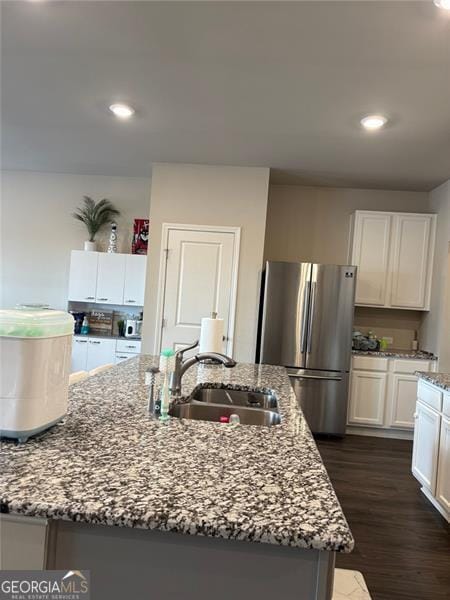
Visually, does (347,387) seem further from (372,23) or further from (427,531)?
(372,23)

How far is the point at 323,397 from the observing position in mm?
4125

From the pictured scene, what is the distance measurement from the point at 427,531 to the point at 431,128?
8.90 ft

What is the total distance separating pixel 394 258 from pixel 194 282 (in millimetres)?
2180

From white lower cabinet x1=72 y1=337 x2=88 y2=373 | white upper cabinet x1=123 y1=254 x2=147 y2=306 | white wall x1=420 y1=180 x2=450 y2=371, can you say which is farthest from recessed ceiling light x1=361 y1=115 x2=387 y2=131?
white lower cabinet x1=72 y1=337 x2=88 y2=373

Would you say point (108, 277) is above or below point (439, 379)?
above

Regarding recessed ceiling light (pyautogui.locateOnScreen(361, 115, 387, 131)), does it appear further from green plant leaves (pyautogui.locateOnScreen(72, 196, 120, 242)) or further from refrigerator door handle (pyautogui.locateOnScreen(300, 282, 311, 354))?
green plant leaves (pyautogui.locateOnScreen(72, 196, 120, 242))

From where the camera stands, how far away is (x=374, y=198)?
4.82 m

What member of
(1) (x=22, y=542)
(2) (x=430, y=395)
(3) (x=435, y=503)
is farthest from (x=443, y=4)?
(3) (x=435, y=503)

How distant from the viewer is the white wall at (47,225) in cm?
512

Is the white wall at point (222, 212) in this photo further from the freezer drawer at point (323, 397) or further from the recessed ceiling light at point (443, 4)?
the recessed ceiling light at point (443, 4)

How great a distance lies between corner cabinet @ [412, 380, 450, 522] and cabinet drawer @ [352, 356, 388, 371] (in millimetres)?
1188

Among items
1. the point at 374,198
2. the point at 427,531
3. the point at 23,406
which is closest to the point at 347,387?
the point at 427,531

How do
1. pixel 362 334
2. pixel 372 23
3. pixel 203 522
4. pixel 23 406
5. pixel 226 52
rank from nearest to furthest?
pixel 203 522 → pixel 23 406 → pixel 372 23 → pixel 226 52 → pixel 362 334

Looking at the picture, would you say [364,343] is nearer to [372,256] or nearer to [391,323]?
[391,323]
